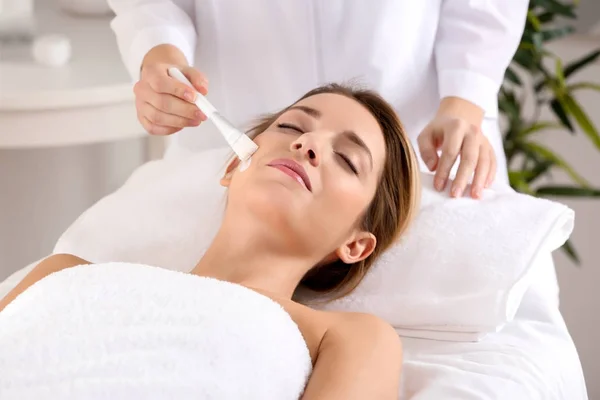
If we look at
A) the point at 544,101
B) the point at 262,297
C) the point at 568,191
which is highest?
the point at 262,297

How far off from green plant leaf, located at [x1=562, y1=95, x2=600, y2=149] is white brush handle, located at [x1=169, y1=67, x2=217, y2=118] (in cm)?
100

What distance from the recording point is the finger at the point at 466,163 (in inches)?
47.5

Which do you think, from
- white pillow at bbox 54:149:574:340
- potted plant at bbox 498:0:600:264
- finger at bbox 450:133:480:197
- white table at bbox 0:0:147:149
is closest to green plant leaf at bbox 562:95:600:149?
potted plant at bbox 498:0:600:264

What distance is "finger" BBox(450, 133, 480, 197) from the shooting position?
3.96 ft

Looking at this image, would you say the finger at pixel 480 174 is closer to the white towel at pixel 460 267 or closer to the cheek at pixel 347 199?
the white towel at pixel 460 267

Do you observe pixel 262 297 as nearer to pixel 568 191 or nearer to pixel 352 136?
pixel 352 136

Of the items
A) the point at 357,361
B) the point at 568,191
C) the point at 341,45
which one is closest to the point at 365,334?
the point at 357,361

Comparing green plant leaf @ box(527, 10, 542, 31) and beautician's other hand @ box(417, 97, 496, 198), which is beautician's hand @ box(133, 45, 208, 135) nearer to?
beautician's other hand @ box(417, 97, 496, 198)

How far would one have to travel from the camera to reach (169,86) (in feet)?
3.63

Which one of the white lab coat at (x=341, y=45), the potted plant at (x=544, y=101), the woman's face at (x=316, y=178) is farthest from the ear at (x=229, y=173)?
the potted plant at (x=544, y=101)

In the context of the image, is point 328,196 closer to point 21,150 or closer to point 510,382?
point 510,382

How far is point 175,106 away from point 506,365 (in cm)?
52

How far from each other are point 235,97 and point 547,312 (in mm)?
603

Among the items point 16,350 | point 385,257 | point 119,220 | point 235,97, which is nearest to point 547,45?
point 235,97
